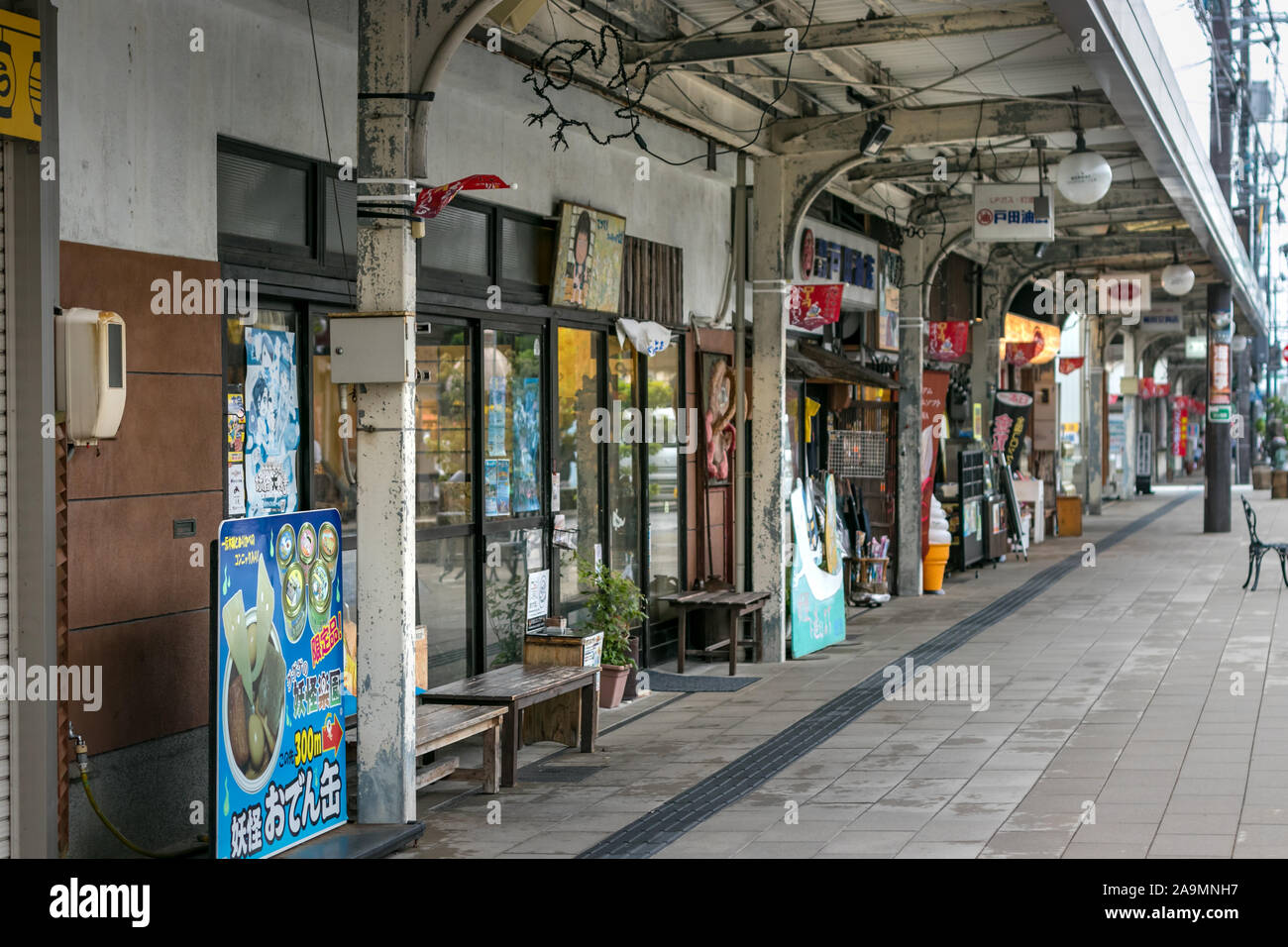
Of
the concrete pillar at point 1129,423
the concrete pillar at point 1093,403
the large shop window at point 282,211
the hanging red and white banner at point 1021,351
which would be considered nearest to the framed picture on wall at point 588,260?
the large shop window at point 282,211

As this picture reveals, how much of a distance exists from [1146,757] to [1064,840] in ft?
6.10

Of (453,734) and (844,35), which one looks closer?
(453,734)

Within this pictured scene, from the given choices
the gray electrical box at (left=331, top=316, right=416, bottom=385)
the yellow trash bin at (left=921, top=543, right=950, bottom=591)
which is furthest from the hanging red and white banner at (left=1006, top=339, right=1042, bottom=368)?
the gray electrical box at (left=331, top=316, right=416, bottom=385)

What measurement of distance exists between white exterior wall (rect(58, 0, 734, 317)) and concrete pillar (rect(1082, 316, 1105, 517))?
22230 mm

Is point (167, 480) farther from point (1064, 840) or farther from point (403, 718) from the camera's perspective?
point (1064, 840)

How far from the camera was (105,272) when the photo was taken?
227 inches

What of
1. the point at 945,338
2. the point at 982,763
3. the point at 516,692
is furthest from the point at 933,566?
the point at 516,692

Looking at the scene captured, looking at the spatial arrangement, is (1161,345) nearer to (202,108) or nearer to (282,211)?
(282,211)

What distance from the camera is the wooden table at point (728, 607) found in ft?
35.5

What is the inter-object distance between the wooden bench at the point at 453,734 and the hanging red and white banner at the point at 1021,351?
15682mm

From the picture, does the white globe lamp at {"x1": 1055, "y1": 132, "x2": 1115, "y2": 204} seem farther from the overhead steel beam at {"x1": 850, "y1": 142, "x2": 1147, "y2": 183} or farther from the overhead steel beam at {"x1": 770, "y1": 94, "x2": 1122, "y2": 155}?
the overhead steel beam at {"x1": 850, "y1": 142, "x2": 1147, "y2": 183}

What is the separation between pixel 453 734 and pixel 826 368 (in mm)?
7835

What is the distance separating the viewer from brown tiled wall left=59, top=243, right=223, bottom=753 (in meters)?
5.66

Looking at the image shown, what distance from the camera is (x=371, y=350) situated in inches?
240
